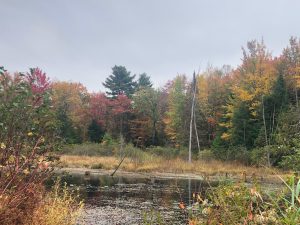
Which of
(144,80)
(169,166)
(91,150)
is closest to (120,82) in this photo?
(144,80)

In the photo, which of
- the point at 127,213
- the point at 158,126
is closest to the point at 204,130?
the point at 158,126

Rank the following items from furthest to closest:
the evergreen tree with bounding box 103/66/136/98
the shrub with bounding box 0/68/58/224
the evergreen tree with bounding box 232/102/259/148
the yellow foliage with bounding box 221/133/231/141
Answer: the evergreen tree with bounding box 103/66/136/98
the yellow foliage with bounding box 221/133/231/141
the evergreen tree with bounding box 232/102/259/148
the shrub with bounding box 0/68/58/224

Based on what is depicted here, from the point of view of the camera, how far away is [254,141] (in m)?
37.1

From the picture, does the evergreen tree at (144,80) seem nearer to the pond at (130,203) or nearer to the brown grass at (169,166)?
the brown grass at (169,166)

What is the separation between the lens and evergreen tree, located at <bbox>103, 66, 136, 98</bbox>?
221ft

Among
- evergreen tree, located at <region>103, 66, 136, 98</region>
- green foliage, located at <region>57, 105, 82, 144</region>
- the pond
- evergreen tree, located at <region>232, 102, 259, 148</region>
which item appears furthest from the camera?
evergreen tree, located at <region>103, 66, 136, 98</region>

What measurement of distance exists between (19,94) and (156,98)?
48877 mm

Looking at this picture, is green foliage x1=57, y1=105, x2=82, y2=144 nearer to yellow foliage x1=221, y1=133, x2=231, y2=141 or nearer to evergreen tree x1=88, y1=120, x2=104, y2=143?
evergreen tree x1=88, y1=120, x2=104, y2=143

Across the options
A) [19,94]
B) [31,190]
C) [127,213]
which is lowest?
[127,213]

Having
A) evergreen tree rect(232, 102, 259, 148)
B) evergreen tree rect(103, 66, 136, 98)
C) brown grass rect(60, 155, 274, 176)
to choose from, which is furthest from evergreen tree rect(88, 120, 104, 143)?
brown grass rect(60, 155, 274, 176)

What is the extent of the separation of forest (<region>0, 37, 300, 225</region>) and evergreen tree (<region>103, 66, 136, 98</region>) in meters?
0.17

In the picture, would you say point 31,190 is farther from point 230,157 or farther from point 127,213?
point 230,157

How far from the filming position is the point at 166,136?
Result: 179 ft

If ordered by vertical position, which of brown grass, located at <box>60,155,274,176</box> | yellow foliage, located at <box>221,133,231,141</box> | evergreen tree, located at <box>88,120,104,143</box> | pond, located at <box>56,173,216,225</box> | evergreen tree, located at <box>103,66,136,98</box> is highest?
evergreen tree, located at <box>103,66,136,98</box>
